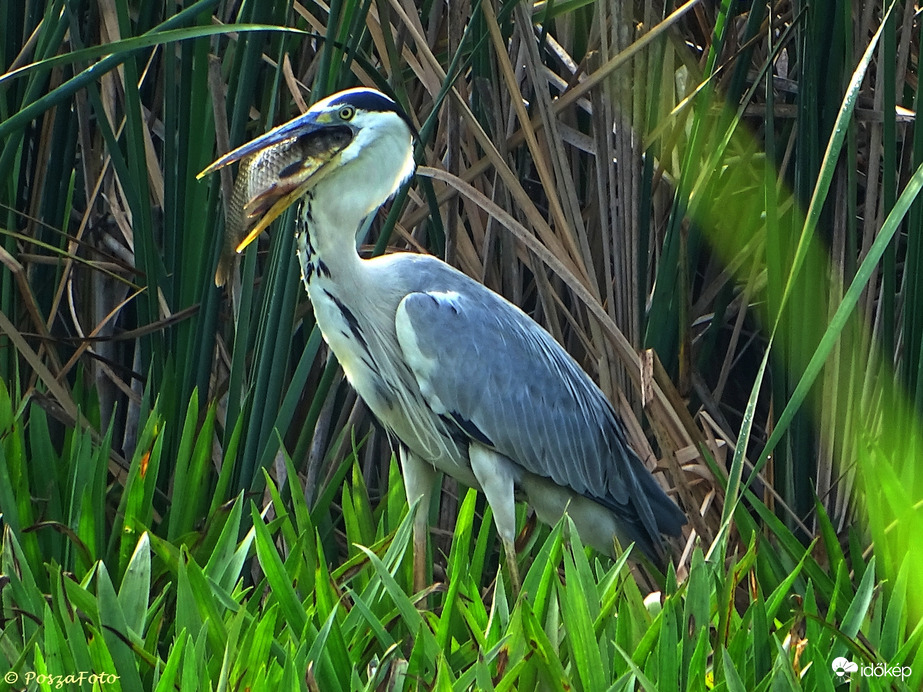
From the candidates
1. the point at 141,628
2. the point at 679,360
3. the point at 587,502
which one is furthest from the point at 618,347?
the point at 141,628

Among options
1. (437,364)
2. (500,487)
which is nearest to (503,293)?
(437,364)

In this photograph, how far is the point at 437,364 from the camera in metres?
2.66

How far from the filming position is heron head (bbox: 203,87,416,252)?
2.42m

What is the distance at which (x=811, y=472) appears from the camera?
2.73 meters

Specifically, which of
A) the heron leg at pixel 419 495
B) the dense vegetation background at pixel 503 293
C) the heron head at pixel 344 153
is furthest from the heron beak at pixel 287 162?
the heron leg at pixel 419 495

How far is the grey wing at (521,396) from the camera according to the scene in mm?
2650

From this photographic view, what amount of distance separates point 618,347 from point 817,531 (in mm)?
628

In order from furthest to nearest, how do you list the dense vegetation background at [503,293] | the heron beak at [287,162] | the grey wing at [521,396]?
1. the grey wing at [521,396]
2. the heron beak at [287,162]
3. the dense vegetation background at [503,293]

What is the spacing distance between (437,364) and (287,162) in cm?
56

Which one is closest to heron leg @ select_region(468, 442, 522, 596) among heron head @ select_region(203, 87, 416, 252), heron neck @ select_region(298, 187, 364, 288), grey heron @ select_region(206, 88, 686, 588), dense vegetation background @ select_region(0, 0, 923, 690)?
grey heron @ select_region(206, 88, 686, 588)

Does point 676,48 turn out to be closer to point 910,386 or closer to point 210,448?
point 910,386

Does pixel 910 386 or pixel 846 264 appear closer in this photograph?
pixel 910 386

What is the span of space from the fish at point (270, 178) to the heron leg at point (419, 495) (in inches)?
23.9

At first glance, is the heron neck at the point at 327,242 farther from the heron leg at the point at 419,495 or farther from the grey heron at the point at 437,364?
the heron leg at the point at 419,495
